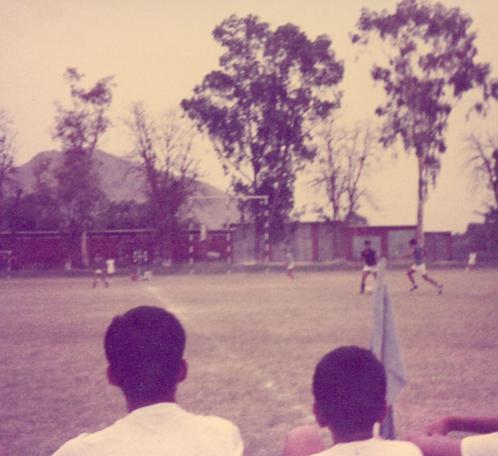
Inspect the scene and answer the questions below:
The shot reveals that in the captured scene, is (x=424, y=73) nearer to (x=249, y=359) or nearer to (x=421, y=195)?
(x=421, y=195)

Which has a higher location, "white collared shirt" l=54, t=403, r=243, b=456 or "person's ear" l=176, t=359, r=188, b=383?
"person's ear" l=176, t=359, r=188, b=383

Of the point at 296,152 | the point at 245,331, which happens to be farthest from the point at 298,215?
the point at 245,331

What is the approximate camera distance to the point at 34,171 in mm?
51031

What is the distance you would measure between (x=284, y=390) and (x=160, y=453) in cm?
634

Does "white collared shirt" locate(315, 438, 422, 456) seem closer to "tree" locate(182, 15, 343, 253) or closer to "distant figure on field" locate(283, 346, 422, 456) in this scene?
"distant figure on field" locate(283, 346, 422, 456)

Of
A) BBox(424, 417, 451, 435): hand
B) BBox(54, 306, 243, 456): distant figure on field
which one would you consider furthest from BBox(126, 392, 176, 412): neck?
BBox(424, 417, 451, 435): hand

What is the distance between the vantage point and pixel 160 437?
239cm

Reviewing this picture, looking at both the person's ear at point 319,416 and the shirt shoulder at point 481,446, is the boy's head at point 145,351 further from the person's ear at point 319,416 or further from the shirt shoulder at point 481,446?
the shirt shoulder at point 481,446

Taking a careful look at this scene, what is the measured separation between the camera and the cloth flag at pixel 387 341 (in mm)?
4234

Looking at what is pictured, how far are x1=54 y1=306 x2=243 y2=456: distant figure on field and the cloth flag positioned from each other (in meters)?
1.78

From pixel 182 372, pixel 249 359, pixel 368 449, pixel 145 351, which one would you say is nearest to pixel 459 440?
pixel 368 449

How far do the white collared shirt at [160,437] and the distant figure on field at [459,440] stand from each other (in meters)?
0.63

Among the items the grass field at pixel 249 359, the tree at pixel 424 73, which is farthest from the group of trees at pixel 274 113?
the grass field at pixel 249 359

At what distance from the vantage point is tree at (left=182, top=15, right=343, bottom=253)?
46062mm
